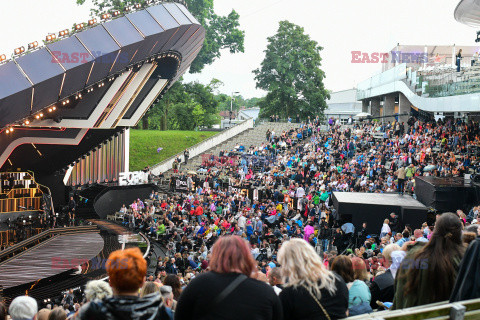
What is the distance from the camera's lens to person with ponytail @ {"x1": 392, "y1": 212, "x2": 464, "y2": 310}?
399 centimetres

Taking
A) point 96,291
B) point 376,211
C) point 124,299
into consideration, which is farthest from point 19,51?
point 124,299

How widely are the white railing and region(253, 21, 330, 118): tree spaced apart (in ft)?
31.4

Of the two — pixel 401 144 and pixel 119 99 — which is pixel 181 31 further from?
pixel 401 144

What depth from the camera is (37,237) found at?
2012 cm

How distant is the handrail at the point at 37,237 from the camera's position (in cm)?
1794

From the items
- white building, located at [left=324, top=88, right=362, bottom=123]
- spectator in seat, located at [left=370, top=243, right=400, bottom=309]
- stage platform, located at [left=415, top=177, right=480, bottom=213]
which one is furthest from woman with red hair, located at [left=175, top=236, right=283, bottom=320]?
white building, located at [left=324, top=88, right=362, bottom=123]

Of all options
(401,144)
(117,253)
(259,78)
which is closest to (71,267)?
(117,253)

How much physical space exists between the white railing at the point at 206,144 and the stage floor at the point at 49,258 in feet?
42.7

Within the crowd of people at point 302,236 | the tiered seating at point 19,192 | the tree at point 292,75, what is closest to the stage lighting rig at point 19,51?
the crowd of people at point 302,236

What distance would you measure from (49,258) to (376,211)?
11909mm

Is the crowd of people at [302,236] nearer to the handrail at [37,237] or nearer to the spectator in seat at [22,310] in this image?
the spectator in seat at [22,310]

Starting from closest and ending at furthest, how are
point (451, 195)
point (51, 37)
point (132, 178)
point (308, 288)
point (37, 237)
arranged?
point (308, 288)
point (451, 195)
point (51, 37)
point (37, 237)
point (132, 178)

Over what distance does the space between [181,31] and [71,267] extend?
12.9 meters

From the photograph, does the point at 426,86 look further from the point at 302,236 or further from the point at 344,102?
the point at 344,102
